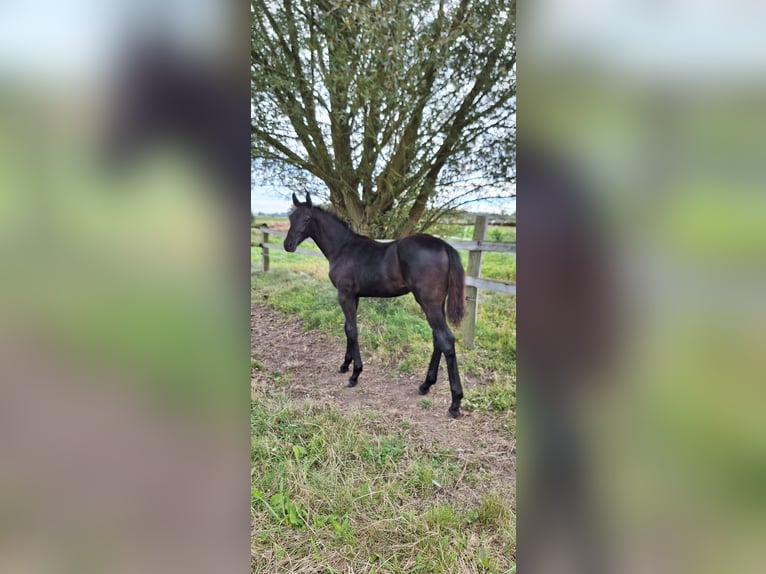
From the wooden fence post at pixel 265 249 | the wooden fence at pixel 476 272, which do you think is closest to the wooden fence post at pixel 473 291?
the wooden fence at pixel 476 272

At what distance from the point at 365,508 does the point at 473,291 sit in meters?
1.71

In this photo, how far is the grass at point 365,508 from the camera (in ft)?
3.20

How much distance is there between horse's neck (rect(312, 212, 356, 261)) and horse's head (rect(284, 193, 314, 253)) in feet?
0.19

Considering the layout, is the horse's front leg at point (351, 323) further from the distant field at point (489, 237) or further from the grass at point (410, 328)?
the distant field at point (489, 237)

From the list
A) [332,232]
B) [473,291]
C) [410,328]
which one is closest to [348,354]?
[410,328]
